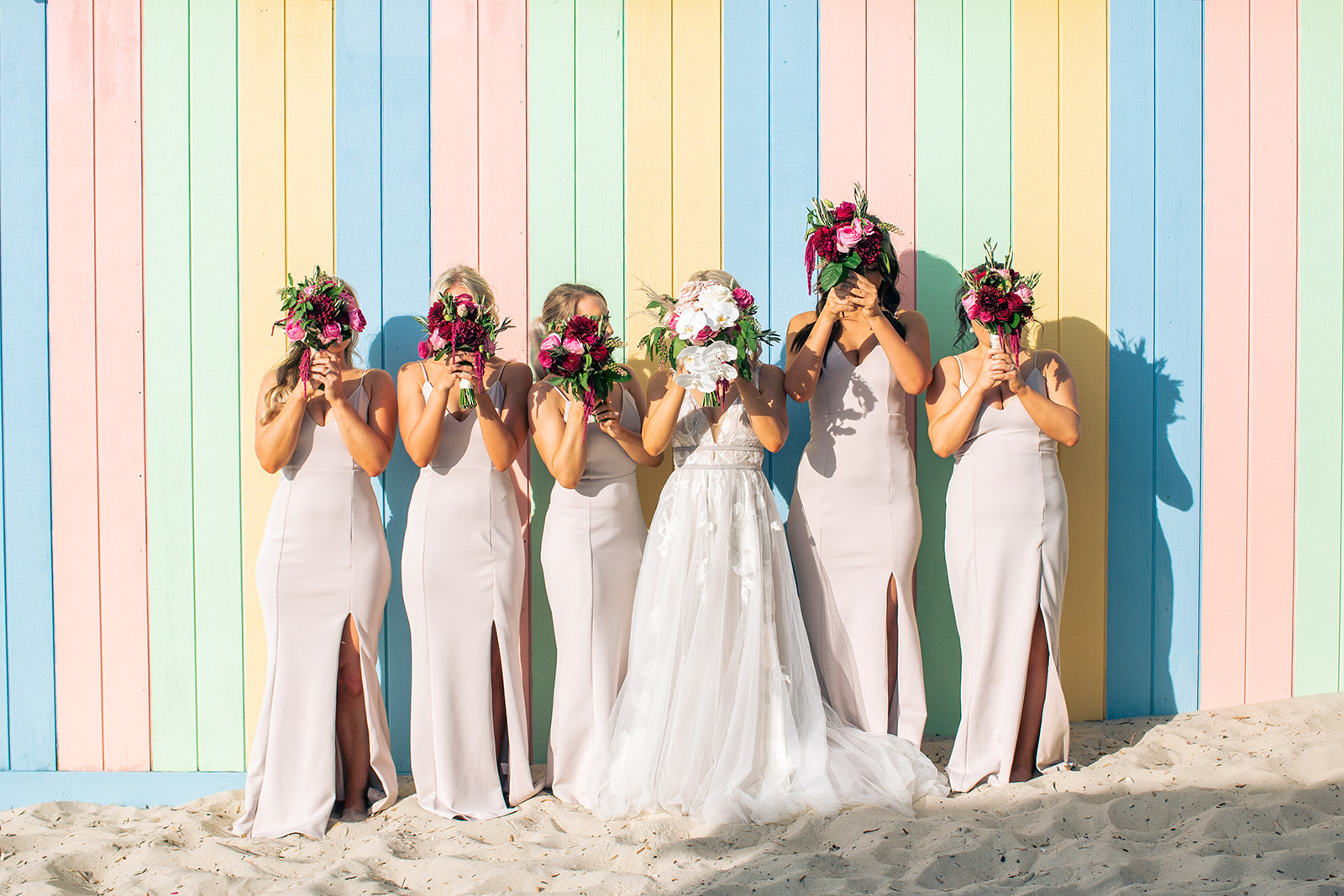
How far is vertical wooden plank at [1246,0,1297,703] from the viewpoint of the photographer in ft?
14.8

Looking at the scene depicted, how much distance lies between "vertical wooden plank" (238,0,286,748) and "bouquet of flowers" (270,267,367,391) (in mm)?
829

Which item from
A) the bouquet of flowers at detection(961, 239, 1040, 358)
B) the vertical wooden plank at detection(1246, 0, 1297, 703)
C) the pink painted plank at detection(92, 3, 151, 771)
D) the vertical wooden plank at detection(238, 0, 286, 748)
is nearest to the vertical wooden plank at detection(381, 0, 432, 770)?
the vertical wooden plank at detection(238, 0, 286, 748)

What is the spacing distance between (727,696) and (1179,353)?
2.93 m

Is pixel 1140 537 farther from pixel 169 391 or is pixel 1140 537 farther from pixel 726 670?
pixel 169 391

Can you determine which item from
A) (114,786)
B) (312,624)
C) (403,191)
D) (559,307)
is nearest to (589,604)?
(312,624)

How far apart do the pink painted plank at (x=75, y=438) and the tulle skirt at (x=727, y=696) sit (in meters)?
2.73

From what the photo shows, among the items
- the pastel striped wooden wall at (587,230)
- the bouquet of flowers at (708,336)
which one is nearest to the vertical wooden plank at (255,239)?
the pastel striped wooden wall at (587,230)

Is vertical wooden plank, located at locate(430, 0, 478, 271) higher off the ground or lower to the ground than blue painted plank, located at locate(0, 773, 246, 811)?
higher

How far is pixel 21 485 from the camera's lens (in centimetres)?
437

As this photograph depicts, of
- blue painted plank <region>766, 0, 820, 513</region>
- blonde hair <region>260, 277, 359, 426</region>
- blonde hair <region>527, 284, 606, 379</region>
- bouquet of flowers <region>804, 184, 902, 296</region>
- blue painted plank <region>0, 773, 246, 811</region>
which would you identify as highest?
blue painted plank <region>766, 0, 820, 513</region>

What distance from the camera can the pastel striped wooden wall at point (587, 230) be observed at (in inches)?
172

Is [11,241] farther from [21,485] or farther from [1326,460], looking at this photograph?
[1326,460]

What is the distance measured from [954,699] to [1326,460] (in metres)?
2.29

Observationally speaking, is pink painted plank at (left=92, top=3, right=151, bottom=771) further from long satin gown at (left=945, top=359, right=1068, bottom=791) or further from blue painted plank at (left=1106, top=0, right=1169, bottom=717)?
blue painted plank at (left=1106, top=0, right=1169, bottom=717)
